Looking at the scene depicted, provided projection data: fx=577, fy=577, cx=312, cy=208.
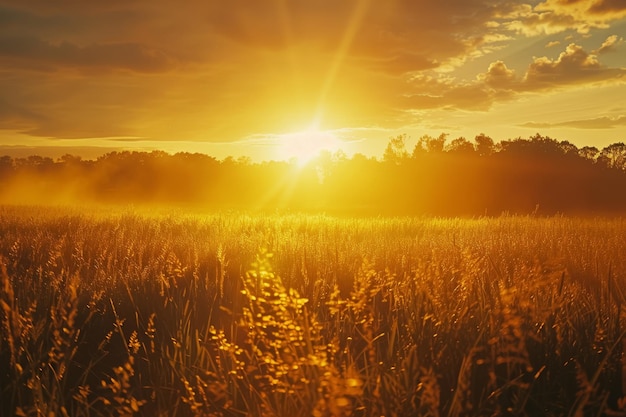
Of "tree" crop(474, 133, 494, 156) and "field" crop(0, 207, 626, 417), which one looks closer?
"field" crop(0, 207, 626, 417)

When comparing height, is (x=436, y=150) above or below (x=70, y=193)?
above

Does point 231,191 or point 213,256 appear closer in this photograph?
point 213,256

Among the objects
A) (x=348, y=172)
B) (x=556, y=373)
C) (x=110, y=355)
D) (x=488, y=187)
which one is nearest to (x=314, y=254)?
(x=110, y=355)

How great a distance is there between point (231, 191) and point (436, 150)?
20.1 m

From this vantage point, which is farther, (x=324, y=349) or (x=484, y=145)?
(x=484, y=145)

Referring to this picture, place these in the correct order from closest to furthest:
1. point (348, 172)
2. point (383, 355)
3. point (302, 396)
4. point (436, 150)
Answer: point (302, 396)
point (383, 355)
point (436, 150)
point (348, 172)

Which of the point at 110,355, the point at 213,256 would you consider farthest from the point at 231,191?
the point at 110,355

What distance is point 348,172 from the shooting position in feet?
176

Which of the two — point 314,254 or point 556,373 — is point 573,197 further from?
point 556,373

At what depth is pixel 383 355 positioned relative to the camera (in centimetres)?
391

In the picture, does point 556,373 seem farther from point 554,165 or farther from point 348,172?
point 348,172

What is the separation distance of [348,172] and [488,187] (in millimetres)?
14063

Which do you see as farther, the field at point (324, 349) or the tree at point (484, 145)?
the tree at point (484, 145)

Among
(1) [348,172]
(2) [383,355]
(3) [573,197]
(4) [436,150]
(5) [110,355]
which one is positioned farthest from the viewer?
(1) [348,172]
